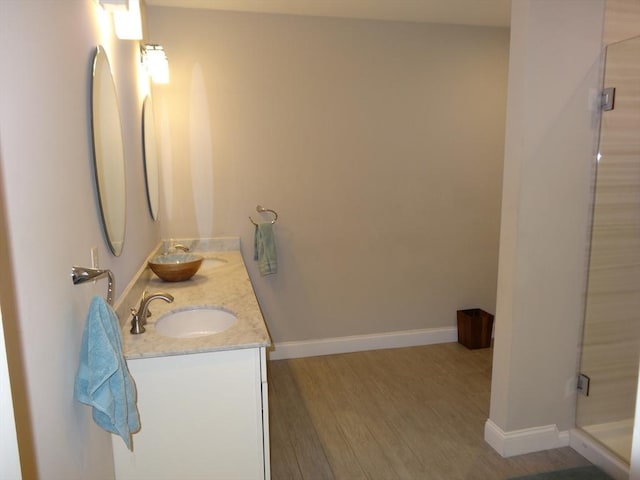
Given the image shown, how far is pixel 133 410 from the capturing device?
1298mm

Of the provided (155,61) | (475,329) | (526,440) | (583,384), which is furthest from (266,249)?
(583,384)

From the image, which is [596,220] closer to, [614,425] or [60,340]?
[614,425]

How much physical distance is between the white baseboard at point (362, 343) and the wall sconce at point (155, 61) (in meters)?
2.12

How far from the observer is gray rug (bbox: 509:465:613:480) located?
2.08m

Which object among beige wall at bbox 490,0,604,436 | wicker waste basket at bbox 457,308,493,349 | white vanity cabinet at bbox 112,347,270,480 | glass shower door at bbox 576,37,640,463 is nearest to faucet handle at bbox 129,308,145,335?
white vanity cabinet at bbox 112,347,270,480

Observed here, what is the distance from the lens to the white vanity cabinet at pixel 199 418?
1.56m

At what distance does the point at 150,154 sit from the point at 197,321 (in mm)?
1238

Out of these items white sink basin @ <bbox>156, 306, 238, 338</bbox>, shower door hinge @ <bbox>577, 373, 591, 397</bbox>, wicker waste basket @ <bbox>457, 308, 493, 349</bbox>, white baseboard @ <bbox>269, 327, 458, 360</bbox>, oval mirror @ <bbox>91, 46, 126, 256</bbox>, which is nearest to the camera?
oval mirror @ <bbox>91, 46, 126, 256</bbox>

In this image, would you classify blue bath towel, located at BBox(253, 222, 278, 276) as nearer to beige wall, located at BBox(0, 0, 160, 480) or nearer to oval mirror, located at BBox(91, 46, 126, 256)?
oval mirror, located at BBox(91, 46, 126, 256)

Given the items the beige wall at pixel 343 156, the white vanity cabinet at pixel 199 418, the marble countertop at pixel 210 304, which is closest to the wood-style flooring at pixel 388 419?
the beige wall at pixel 343 156

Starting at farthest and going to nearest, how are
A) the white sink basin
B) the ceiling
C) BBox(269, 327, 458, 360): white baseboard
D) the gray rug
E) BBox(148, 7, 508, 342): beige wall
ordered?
BBox(269, 327, 458, 360): white baseboard → BBox(148, 7, 508, 342): beige wall → the ceiling → the gray rug → the white sink basin

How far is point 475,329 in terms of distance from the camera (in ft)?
11.9

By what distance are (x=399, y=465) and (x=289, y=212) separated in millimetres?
1913

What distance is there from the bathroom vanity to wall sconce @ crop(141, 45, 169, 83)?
1.64 meters
